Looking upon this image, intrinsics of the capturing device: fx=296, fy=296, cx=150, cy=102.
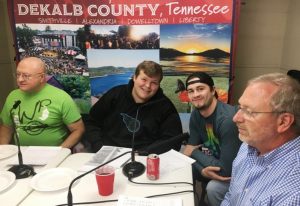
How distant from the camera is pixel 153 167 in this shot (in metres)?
1.51

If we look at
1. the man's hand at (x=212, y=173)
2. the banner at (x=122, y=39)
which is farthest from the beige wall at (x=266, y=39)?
the man's hand at (x=212, y=173)

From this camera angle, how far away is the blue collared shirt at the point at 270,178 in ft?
3.57

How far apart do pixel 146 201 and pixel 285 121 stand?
2.27ft

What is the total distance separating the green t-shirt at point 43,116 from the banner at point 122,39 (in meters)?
0.61

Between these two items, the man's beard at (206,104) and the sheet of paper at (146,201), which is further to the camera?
the man's beard at (206,104)

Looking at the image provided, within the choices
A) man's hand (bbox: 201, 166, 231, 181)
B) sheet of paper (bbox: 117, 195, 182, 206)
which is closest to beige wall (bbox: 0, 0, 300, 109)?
man's hand (bbox: 201, 166, 231, 181)

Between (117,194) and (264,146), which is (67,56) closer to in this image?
(117,194)

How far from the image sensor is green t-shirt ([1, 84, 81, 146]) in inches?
87.0

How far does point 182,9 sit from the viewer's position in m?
2.55

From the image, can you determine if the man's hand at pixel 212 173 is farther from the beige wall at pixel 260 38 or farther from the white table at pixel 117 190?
the beige wall at pixel 260 38

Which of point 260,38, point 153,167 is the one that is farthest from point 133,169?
point 260,38

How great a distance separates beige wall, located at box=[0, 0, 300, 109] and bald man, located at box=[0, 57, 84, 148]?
1.71 meters

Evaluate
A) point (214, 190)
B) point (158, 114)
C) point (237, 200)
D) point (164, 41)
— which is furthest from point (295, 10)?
point (237, 200)

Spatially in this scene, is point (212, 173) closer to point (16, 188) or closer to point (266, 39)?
point (16, 188)
